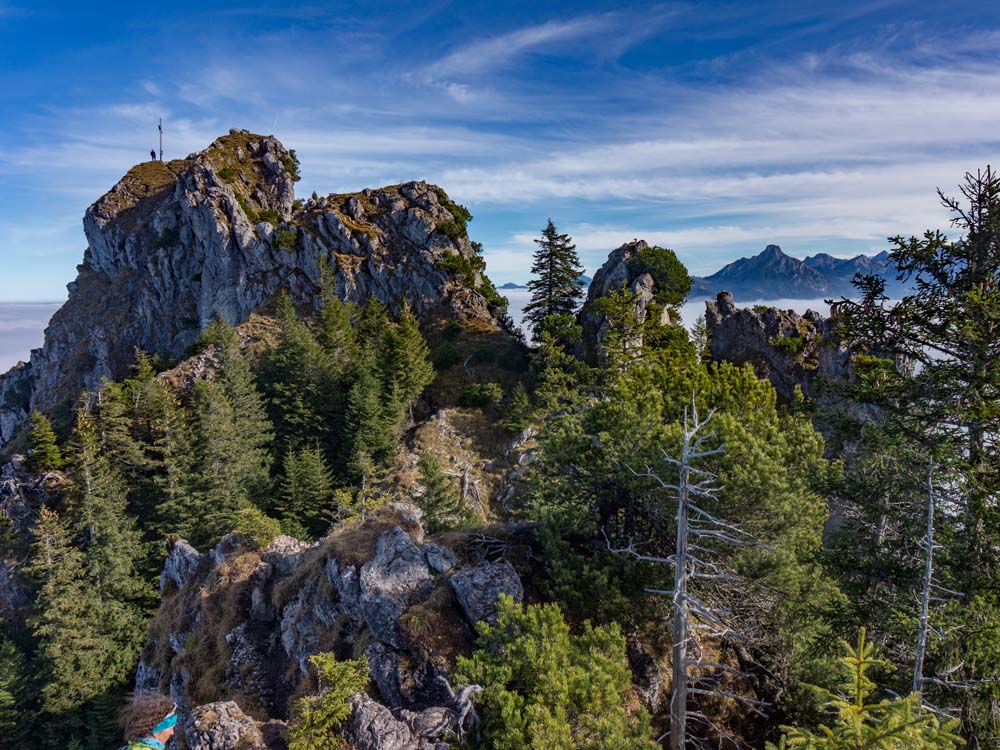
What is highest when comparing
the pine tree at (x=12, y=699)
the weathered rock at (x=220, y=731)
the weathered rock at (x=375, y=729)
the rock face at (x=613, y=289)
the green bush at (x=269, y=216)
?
the green bush at (x=269, y=216)

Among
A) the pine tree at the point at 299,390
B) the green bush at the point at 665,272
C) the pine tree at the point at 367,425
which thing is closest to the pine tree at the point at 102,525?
the pine tree at the point at 299,390

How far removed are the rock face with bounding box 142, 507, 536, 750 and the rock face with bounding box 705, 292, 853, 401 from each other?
3526cm

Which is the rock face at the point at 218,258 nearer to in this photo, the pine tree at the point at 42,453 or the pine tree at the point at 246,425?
the pine tree at the point at 246,425

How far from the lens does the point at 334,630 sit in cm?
1617

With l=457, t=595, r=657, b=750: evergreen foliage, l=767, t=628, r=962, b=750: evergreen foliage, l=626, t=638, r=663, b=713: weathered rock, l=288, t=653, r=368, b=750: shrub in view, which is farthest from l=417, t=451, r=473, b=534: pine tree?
l=767, t=628, r=962, b=750: evergreen foliage

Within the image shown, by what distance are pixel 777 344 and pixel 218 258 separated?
6739cm

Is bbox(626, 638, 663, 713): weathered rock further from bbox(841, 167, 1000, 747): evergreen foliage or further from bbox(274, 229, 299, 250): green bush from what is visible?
bbox(274, 229, 299, 250): green bush

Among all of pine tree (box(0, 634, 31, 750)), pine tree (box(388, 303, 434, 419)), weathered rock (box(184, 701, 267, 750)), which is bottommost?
pine tree (box(0, 634, 31, 750))

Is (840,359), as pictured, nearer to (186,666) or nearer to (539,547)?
(539,547)

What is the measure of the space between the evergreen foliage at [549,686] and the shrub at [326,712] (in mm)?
2286

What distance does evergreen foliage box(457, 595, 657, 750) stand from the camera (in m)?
9.10

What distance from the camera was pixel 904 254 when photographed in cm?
1112

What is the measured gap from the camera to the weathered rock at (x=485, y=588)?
1369 cm

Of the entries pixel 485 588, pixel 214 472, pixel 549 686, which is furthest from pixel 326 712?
pixel 214 472
